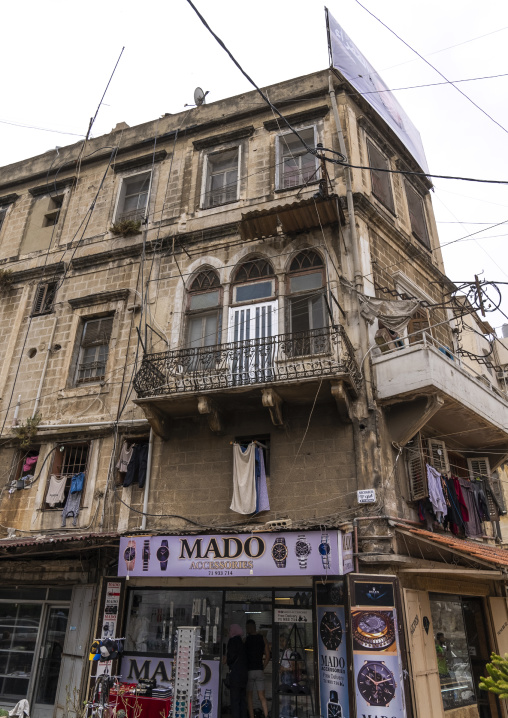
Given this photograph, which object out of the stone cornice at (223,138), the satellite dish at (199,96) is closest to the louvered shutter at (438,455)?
the stone cornice at (223,138)

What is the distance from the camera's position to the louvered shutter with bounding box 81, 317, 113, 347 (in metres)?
14.1

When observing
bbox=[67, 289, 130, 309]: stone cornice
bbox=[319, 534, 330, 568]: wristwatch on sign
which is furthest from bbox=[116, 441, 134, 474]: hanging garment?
bbox=[319, 534, 330, 568]: wristwatch on sign

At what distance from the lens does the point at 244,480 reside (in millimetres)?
10781

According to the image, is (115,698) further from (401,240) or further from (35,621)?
(401,240)

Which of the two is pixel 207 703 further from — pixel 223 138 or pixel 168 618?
pixel 223 138

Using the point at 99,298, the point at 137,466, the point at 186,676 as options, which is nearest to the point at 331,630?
the point at 186,676

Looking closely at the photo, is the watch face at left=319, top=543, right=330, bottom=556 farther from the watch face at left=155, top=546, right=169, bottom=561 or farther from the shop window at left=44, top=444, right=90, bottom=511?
the shop window at left=44, top=444, right=90, bottom=511

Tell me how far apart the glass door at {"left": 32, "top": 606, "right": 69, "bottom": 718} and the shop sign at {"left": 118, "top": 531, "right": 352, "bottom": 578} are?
2.92 metres

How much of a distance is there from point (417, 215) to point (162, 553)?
40.3 ft

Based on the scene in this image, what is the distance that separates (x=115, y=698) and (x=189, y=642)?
379cm

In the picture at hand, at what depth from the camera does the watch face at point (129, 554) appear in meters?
9.93

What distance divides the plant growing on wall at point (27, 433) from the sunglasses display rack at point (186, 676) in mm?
7641

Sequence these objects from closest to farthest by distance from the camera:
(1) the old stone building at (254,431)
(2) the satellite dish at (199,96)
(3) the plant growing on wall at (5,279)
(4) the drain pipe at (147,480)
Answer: (1) the old stone building at (254,431) < (4) the drain pipe at (147,480) < (3) the plant growing on wall at (5,279) < (2) the satellite dish at (199,96)

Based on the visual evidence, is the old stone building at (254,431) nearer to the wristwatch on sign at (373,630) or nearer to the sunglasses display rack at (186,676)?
the wristwatch on sign at (373,630)
